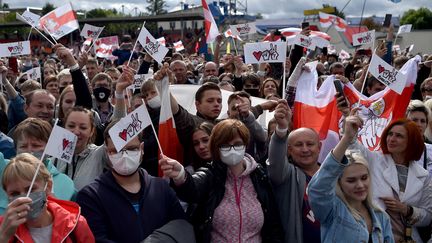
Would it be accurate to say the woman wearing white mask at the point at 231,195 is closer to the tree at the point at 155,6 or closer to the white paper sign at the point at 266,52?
the white paper sign at the point at 266,52

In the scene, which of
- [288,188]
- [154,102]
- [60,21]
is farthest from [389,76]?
[60,21]

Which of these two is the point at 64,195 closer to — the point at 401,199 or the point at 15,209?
the point at 15,209

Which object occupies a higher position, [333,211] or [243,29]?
[333,211]

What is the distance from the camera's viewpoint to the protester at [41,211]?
2.96m

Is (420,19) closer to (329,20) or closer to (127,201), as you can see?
(329,20)

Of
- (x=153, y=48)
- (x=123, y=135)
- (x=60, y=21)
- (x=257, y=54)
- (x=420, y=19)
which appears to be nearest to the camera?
(x=123, y=135)

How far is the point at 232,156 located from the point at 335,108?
6.67ft

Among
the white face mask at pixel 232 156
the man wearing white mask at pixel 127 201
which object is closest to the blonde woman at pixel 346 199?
the white face mask at pixel 232 156

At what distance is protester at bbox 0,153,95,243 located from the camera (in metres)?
2.96

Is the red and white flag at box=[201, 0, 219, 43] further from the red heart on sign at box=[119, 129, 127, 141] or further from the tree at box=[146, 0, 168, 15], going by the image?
the tree at box=[146, 0, 168, 15]

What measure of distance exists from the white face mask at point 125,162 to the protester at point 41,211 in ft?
1.32

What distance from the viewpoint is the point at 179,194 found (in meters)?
3.61

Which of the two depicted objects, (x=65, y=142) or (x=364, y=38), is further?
(x=364, y=38)

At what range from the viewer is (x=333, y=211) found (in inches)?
137
